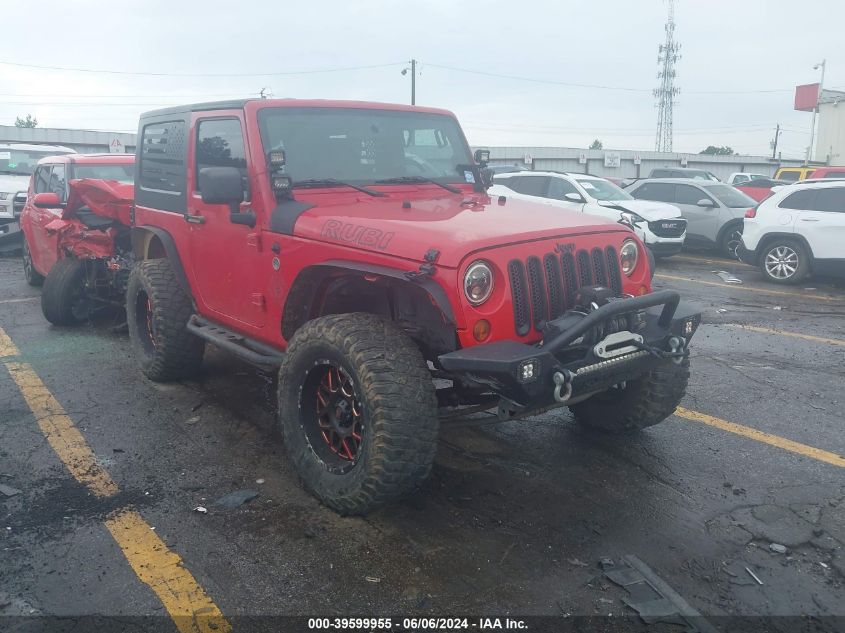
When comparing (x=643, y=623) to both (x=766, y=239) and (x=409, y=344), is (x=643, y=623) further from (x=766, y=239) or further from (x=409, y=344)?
(x=766, y=239)

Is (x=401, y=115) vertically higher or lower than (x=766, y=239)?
higher

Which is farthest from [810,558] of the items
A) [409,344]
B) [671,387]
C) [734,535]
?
[409,344]

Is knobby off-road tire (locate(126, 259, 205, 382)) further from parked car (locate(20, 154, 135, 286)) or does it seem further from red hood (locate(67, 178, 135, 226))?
parked car (locate(20, 154, 135, 286))

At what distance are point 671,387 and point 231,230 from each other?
2.98m

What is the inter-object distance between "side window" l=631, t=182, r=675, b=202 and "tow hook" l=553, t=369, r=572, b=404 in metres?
13.0

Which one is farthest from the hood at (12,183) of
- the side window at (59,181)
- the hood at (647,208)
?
the hood at (647,208)

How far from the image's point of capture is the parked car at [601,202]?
523 inches

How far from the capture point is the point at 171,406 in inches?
219

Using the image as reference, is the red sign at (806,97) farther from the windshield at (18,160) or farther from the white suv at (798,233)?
the windshield at (18,160)

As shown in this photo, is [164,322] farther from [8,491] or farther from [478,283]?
[478,283]

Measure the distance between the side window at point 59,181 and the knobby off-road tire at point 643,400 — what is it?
7636 mm

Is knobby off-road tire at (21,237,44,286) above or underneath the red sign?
underneath

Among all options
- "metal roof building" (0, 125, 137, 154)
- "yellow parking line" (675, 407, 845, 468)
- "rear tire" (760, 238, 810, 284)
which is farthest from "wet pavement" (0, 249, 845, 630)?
"metal roof building" (0, 125, 137, 154)

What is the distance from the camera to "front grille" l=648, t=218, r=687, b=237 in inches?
527
